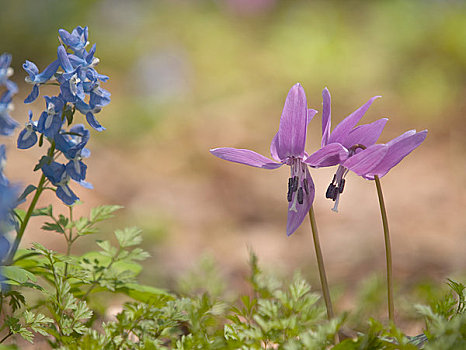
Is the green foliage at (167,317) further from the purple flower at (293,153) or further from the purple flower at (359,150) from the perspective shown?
the purple flower at (359,150)

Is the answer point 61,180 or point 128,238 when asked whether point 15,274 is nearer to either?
point 61,180

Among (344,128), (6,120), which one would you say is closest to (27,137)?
(6,120)

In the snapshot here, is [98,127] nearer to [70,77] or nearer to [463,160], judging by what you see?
[70,77]

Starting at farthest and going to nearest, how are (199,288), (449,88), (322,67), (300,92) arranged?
1. (322,67)
2. (449,88)
3. (199,288)
4. (300,92)

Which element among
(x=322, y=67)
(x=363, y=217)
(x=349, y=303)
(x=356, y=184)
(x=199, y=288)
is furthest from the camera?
(x=322, y=67)

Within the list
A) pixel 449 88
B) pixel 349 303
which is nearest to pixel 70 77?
pixel 349 303

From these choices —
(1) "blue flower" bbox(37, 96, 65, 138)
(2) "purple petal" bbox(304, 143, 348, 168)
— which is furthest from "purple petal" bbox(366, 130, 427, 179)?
(1) "blue flower" bbox(37, 96, 65, 138)
